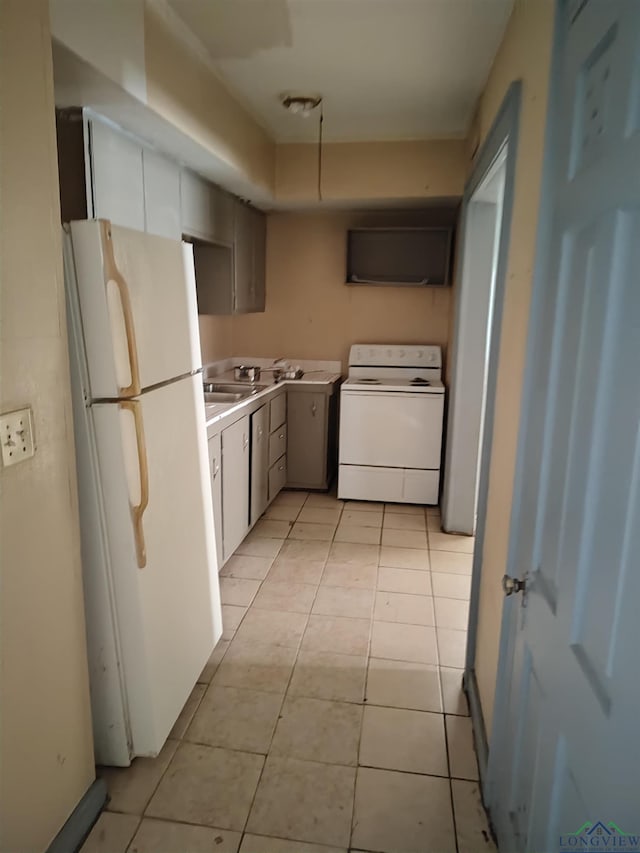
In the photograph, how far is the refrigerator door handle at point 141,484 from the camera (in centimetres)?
156

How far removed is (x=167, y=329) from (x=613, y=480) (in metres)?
1.45

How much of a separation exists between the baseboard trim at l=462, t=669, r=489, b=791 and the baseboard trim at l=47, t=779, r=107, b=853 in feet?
3.77

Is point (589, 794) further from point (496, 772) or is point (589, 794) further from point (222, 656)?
point (222, 656)

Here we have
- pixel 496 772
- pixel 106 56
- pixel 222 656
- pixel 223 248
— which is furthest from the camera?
pixel 223 248

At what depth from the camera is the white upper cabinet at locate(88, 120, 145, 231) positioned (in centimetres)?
201

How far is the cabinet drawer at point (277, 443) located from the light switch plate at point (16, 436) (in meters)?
2.53

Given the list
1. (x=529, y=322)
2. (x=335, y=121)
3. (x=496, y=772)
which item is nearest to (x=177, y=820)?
(x=496, y=772)

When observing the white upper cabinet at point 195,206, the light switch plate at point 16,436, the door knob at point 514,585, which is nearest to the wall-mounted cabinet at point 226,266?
the white upper cabinet at point 195,206

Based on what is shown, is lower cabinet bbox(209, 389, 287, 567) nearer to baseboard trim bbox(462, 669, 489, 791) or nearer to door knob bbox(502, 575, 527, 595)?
baseboard trim bbox(462, 669, 489, 791)

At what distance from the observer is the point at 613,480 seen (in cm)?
75

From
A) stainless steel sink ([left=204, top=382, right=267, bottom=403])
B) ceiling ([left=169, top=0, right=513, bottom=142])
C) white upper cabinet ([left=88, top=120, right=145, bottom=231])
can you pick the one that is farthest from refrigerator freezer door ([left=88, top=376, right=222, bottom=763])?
stainless steel sink ([left=204, top=382, right=267, bottom=403])

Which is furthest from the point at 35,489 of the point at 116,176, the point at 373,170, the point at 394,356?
the point at 394,356

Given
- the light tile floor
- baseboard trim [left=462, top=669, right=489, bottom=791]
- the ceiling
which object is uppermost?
the ceiling

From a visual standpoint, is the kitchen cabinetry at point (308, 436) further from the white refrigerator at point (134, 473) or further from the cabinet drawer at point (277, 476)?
the white refrigerator at point (134, 473)
